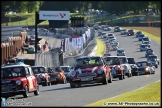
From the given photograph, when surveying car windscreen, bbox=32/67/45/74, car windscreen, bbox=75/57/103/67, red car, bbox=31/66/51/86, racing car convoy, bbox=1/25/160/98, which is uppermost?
car windscreen, bbox=75/57/103/67

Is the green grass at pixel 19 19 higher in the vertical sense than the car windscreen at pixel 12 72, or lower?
higher

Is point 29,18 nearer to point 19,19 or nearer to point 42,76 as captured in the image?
point 19,19

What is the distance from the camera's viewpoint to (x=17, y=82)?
21406 mm

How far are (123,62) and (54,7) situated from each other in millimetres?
87037

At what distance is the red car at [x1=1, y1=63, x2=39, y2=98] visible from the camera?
69.7 feet

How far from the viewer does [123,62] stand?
40.0m

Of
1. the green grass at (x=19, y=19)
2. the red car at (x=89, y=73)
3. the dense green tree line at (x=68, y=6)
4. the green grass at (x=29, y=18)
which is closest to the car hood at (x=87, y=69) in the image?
the red car at (x=89, y=73)

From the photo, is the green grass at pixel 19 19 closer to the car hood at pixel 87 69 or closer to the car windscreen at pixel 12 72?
the car hood at pixel 87 69

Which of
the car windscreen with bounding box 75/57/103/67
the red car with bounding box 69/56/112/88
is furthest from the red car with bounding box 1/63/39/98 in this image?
the car windscreen with bounding box 75/57/103/67

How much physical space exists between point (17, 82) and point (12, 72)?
0.92 metres

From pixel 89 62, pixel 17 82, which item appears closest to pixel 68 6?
pixel 89 62

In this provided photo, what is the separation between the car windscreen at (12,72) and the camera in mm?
21969

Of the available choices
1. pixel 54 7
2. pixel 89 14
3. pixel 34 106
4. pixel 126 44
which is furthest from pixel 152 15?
pixel 34 106

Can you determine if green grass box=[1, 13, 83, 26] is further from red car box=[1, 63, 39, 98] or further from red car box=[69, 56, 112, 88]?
red car box=[1, 63, 39, 98]
